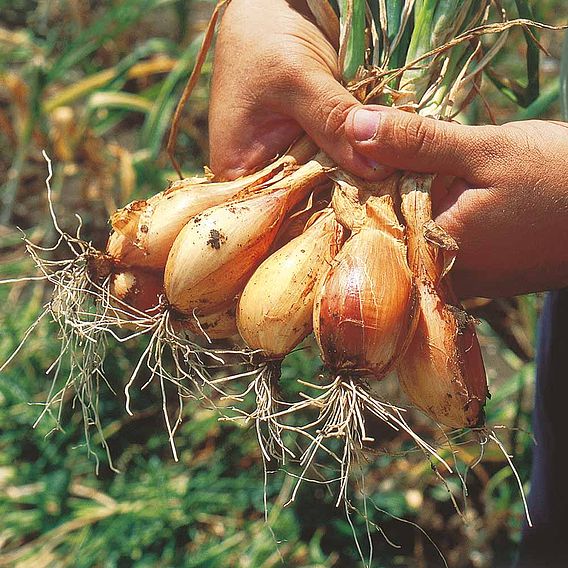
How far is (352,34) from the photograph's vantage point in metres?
0.90

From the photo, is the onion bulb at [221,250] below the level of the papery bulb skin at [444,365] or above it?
above

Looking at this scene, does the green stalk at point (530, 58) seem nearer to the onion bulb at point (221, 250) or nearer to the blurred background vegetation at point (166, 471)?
the blurred background vegetation at point (166, 471)

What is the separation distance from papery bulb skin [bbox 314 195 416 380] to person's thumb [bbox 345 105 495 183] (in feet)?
0.31

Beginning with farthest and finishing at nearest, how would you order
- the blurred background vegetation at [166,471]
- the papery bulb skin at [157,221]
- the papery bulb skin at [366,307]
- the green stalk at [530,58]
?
the blurred background vegetation at [166,471] → the green stalk at [530,58] → the papery bulb skin at [157,221] → the papery bulb skin at [366,307]

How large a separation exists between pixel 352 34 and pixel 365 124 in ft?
0.49

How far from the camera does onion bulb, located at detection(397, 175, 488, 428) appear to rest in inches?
31.9

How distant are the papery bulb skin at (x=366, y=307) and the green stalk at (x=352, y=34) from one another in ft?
0.74

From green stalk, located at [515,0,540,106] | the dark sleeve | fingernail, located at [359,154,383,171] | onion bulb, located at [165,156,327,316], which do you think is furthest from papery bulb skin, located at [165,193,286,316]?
the dark sleeve

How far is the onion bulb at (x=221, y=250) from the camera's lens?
2.72 feet

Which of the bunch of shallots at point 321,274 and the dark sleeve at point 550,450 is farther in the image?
the dark sleeve at point 550,450

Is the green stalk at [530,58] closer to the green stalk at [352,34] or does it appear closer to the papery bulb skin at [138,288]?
the green stalk at [352,34]

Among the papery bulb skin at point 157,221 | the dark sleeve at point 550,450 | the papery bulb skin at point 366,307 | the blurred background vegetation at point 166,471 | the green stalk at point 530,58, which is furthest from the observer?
the blurred background vegetation at point 166,471

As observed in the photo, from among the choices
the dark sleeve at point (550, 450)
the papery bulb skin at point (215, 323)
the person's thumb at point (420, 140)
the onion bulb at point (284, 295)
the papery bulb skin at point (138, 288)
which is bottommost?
the dark sleeve at point (550, 450)

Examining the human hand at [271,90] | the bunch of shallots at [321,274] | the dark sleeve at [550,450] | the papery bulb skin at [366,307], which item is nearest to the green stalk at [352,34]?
the human hand at [271,90]
